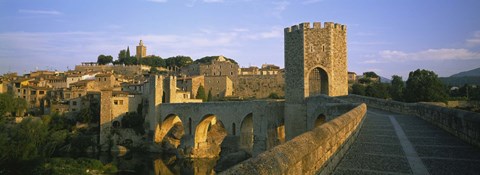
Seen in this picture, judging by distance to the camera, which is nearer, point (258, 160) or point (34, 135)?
point (258, 160)

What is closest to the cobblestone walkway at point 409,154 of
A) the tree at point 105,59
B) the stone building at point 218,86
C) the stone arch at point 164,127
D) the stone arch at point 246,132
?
the stone arch at point 246,132

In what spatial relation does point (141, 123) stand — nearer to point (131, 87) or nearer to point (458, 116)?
point (131, 87)

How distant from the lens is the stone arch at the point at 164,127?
42.1 m

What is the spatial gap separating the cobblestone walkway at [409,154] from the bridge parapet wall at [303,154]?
0.39 metres

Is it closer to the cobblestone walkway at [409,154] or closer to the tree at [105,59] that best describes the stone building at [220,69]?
the tree at [105,59]

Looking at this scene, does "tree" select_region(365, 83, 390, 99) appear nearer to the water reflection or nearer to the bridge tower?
the water reflection

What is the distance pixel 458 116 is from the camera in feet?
28.3

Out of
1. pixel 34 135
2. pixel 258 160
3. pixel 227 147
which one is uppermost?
pixel 258 160

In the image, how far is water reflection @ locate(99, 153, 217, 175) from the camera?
30.5 m

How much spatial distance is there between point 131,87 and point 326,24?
1645 inches

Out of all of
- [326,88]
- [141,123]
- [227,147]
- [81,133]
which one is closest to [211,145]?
[227,147]

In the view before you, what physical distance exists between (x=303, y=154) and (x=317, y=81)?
16.5 meters

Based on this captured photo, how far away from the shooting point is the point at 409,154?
6953 mm

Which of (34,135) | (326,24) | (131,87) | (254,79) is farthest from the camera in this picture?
(254,79)
